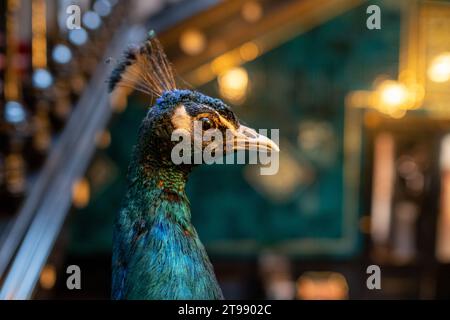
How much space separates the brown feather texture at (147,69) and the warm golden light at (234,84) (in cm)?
187

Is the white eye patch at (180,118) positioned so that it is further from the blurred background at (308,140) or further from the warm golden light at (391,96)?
the warm golden light at (391,96)

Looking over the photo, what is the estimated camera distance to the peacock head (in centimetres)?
63

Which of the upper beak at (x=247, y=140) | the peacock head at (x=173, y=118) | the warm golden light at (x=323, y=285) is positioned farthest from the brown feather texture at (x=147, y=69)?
the warm golden light at (x=323, y=285)

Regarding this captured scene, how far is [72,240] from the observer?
2.63 meters

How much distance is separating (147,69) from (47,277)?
0.64 metres

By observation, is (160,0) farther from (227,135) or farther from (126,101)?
(227,135)

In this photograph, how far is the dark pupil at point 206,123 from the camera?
0.63 meters

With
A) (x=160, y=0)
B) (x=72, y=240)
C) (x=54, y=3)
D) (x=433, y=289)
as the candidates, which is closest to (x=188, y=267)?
(x=54, y=3)

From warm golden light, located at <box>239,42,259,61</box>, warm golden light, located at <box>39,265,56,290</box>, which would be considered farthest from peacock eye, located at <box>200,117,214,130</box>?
warm golden light, located at <box>239,42,259,61</box>

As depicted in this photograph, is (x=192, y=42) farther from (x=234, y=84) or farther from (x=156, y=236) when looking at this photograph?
(x=156, y=236)

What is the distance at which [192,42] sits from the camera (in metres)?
2.45

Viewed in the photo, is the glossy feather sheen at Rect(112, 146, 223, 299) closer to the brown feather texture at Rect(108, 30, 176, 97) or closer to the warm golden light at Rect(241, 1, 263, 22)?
the brown feather texture at Rect(108, 30, 176, 97)

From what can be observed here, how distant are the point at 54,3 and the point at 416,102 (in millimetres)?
1928

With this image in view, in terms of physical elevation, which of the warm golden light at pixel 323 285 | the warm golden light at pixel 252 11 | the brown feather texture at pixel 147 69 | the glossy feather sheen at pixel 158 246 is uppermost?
the warm golden light at pixel 252 11
